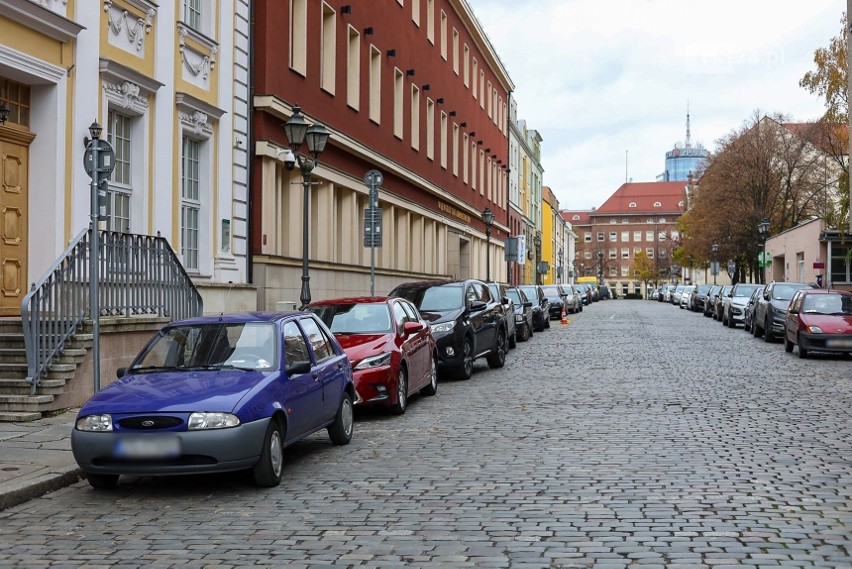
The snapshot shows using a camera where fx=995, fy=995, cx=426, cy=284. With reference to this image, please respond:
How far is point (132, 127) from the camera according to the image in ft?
51.6

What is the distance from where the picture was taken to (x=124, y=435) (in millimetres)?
7707

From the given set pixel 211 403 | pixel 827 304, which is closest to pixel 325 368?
pixel 211 403

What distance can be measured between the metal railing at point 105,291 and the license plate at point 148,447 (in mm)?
3943

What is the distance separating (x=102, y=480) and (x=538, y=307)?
87.1 feet

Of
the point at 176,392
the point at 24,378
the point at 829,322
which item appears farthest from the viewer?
the point at 829,322

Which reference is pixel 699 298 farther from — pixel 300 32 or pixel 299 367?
pixel 299 367

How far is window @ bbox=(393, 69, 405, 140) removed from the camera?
31.8 metres

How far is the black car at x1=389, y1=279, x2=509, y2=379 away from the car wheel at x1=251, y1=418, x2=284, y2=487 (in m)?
8.80

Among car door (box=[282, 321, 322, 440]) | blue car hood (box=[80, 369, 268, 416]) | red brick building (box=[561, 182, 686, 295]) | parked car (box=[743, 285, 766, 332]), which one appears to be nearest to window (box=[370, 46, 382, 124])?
parked car (box=[743, 285, 766, 332])

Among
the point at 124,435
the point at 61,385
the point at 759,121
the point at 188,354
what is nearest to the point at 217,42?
the point at 61,385

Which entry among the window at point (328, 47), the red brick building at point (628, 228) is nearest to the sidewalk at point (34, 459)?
the window at point (328, 47)

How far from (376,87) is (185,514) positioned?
23.7 m

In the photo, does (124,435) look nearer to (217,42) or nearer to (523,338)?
(217,42)

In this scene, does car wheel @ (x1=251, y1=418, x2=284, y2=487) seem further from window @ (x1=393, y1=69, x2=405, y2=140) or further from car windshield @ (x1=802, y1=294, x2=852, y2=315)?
window @ (x1=393, y1=69, x2=405, y2=140)
